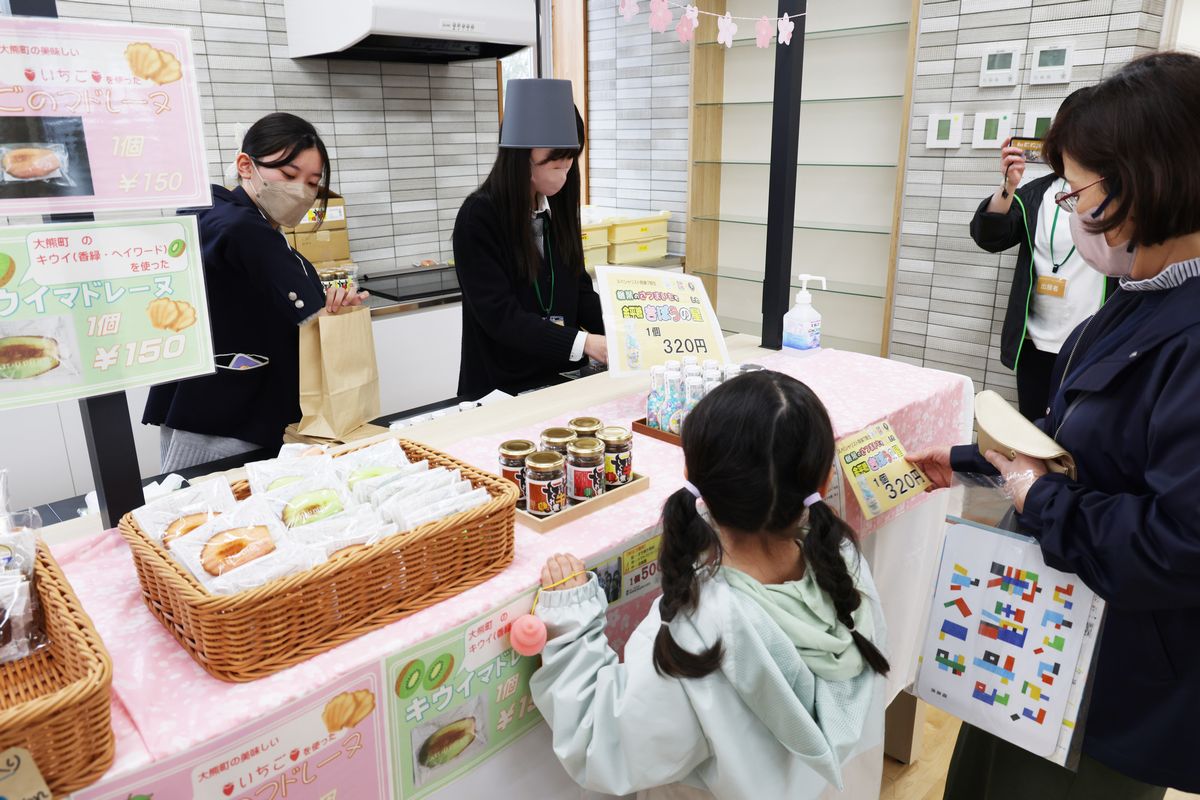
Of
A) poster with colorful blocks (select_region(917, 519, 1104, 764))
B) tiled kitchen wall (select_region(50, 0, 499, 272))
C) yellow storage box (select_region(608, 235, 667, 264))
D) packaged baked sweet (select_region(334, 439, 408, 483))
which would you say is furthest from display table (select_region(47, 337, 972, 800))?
yellow storage box (select_region(608, 235, 667, 264))

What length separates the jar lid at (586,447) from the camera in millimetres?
1340

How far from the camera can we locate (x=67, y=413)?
282 cm

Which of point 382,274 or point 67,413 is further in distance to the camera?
point 382,274

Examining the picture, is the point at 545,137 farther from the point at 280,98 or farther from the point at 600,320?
the point at 280,98

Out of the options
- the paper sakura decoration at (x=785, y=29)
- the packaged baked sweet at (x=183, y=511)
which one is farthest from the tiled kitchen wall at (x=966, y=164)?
the packaged baked sweet at (x=183, y=511)

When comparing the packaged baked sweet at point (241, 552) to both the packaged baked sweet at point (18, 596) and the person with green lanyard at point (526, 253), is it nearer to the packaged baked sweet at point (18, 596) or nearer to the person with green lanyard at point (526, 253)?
the packaged baked sweet at point (18, 596)

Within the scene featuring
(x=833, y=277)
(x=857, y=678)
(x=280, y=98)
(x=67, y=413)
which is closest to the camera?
(x=857, y=678)

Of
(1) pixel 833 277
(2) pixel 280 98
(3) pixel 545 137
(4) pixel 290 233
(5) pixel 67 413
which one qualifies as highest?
(2) pixel 280 98

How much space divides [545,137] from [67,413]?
6.74 feet

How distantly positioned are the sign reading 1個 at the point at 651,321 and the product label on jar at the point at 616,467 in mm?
480

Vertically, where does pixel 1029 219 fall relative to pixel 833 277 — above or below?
above

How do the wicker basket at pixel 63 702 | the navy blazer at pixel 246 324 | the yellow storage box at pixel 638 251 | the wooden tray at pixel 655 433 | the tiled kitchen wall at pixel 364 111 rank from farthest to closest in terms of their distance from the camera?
the yellow storage box at pixel 638 251 < the tiled kitchen wall at pixel 364 111 < the navy blazer at pixel 246 324 < the wooden tray at pixel 655 433 < the wicker basket at pixel 63 702

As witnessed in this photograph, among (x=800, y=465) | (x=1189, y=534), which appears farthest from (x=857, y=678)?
(x=1189, y=534)

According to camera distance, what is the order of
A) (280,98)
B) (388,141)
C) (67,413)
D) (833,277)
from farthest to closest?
(833,277), (388,141), (280,98), (67,413)
